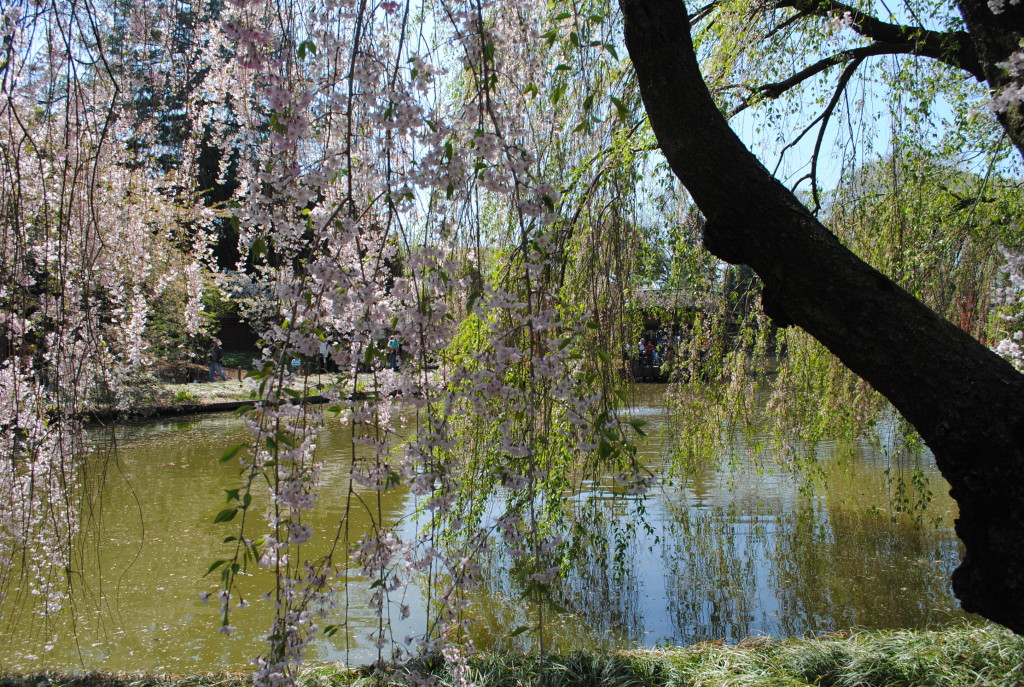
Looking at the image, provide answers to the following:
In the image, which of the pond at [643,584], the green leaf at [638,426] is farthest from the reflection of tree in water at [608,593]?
the green leaf at [638,426]

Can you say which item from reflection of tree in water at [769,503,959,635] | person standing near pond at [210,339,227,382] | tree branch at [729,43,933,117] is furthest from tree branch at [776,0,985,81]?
person standing near pond at [210,339,227,382]

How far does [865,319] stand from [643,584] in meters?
3.78

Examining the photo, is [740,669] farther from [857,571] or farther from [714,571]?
[857,571]

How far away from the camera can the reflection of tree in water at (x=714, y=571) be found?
454 centimetres

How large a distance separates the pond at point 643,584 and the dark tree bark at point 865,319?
6.63 feet

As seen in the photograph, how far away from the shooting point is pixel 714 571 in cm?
537

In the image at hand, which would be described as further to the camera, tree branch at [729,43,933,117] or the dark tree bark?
tree branch at [729,43,933,117]

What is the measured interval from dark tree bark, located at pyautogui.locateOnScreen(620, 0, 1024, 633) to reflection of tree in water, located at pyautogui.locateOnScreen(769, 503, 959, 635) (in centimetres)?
306

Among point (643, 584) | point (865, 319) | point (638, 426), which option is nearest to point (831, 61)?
point (865, 319)

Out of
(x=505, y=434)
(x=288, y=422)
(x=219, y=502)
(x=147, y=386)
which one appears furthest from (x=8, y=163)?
(x=147, y=386)

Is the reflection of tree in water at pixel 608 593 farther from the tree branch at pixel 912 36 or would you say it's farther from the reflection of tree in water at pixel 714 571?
the tree branch at pixel 912 36

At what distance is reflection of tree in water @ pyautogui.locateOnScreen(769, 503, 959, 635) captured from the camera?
15.1 feet

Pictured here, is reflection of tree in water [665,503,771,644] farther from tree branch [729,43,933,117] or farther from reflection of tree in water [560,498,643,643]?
tree branch [729,43,933,117]

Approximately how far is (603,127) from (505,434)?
7.54 ft
